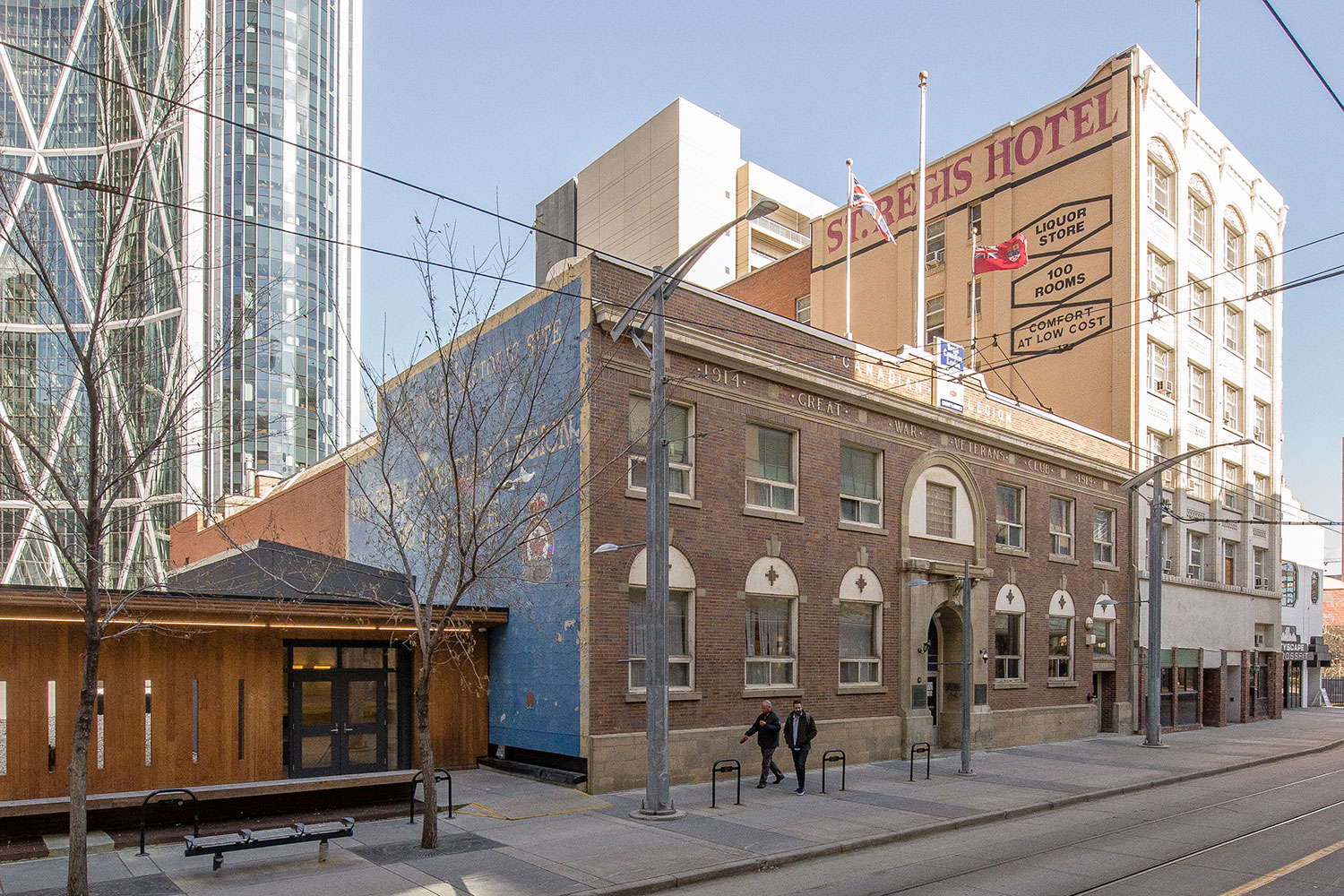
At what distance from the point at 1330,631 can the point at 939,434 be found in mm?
74274

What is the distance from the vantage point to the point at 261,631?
53.6 feet

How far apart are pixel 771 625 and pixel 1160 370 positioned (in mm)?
22330

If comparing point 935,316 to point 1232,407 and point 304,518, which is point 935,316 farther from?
point 304,518

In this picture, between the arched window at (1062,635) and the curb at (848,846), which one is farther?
the arched window at (1062,635)

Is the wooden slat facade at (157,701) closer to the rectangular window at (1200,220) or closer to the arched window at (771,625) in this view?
the arched window at (771,625)

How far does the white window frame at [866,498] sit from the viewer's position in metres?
22.1

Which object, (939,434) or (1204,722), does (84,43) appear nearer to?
(939,434)

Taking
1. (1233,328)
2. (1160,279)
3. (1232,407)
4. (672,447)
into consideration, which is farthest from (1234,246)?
(672,447)

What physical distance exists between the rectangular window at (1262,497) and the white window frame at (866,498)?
87.9 feet

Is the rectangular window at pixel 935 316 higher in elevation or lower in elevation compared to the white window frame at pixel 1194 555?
higher

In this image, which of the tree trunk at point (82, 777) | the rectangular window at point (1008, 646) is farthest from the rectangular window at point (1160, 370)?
the tree trunk at point (82, 777)

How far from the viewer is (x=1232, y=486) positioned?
39469 mm

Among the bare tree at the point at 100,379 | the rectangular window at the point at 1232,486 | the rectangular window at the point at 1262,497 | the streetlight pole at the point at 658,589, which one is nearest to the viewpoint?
the bare tree at the point at 100,379

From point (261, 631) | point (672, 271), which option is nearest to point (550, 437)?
point (672, 271)
